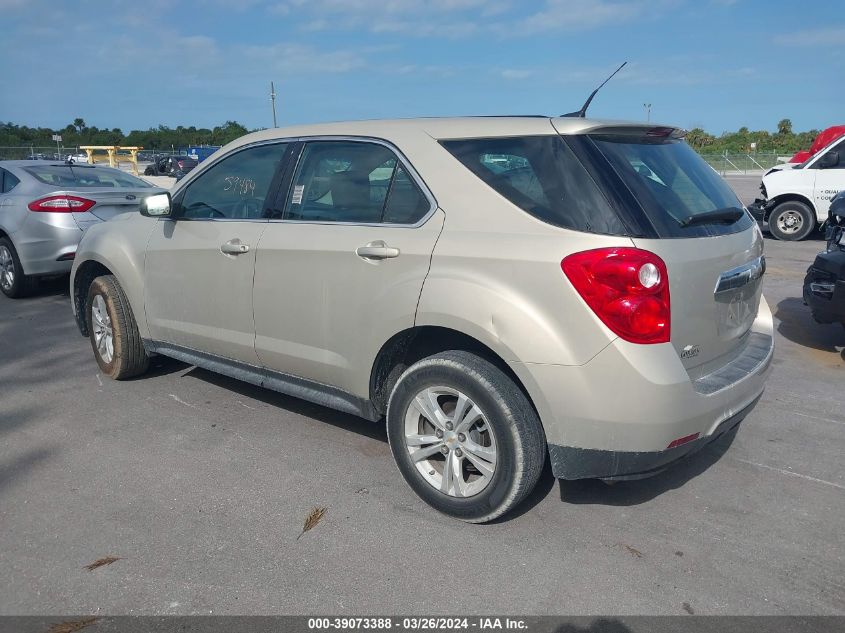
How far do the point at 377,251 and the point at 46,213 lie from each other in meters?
5.80

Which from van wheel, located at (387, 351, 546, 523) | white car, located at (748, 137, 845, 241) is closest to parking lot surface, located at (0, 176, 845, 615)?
van wheel, located at (387, 351, 546, 523)

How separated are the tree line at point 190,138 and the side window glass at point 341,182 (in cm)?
5372

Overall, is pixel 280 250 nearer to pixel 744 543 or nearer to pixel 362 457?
pixel 362 457

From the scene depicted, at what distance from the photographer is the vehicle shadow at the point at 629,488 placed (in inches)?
140

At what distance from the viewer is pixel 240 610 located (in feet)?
8.93

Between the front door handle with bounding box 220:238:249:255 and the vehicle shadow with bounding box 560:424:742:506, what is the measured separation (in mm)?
2128

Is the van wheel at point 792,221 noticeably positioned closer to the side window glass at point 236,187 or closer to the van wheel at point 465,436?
the side window glass at point 236,187

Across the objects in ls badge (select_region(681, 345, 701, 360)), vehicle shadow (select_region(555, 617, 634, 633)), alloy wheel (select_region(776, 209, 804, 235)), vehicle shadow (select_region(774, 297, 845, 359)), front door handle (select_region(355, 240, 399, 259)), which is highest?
front door handle (select_region(355, 240, 399, 259))

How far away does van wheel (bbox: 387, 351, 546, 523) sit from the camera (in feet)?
10.0

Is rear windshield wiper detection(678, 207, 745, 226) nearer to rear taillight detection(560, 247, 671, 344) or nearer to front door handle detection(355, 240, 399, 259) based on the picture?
rear taillight detection(560, 247, 671, 344)

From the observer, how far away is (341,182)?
3.80m

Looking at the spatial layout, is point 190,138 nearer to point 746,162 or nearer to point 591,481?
point 746,162


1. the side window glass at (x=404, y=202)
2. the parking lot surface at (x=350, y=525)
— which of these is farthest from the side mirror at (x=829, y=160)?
the side window glass at (x=404, y=202)

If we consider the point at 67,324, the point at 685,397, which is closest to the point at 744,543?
the point at 685,397
